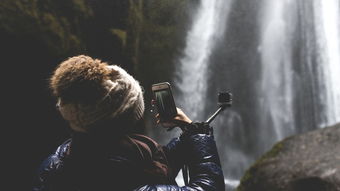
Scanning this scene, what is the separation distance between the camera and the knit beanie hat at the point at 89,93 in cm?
138

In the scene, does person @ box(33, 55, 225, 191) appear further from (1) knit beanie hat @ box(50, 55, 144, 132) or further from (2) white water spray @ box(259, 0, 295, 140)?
(2) white water spray @ box(259, 0, 295, 140)

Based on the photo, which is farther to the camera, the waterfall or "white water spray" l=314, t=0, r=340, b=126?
"white water spray" l=314, t=0, r=340, b=126

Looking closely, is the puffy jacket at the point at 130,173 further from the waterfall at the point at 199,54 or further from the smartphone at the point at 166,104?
the waterfall at the point at 199,54

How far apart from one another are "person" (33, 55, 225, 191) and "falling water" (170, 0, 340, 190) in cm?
1511

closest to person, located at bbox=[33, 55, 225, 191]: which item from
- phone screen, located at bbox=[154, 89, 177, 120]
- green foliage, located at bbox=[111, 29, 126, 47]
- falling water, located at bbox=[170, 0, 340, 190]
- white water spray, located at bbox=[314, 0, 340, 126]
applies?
phone screen, located at bbox=[154, 89, 177, 120]

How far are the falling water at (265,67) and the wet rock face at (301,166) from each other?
8447 mm

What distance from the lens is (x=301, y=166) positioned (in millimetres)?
6777

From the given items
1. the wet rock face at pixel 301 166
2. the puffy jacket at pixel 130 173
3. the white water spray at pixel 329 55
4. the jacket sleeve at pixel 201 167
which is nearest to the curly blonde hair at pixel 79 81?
the puffy jacket at pixel 130 173

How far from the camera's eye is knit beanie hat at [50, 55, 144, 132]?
1383 mm

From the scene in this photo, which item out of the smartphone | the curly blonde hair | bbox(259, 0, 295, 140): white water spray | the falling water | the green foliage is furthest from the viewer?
bbox(259, 0, 295, 140): white water spray

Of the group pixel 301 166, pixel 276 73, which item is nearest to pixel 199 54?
pixel 276 73

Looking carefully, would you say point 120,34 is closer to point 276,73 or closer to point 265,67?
point 265,67

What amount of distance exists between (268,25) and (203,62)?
6157mm

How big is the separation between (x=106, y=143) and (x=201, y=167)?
1.24ft
